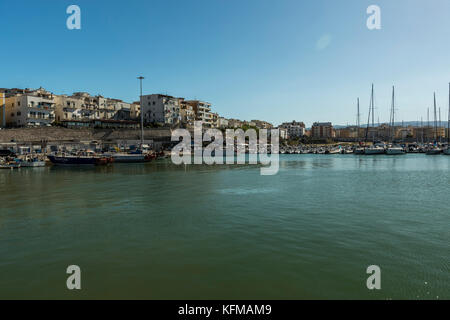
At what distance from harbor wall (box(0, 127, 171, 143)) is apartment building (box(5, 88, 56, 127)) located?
665cm

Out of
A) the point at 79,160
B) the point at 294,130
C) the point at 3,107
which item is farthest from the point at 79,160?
the point at 294,130

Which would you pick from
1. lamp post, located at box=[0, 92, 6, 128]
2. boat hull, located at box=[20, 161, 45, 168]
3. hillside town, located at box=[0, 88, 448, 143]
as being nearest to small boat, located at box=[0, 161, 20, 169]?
boat hull, located at box=[20, 161, 45, 168]

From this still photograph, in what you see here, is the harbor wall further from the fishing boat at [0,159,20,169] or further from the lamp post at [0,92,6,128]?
the fishing boat at [0,159,20,169]

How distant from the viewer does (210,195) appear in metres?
20.8

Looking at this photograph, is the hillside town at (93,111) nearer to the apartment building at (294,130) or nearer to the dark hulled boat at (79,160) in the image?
the dark hulled boat at (79,160)

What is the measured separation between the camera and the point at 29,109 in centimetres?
6806

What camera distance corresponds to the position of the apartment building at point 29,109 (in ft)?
224

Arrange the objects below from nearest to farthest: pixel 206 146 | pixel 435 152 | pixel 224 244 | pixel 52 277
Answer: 1. pixel 52 277
2. pixel 224 244
3. pixel 435 152
4. pixel 206 146

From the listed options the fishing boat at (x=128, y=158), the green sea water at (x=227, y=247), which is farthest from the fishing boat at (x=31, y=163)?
the green sea water at (x=227, y=247)

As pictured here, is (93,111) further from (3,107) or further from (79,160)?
(79,160)

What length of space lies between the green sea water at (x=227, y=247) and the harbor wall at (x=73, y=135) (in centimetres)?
5076
